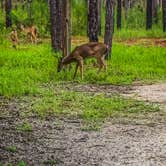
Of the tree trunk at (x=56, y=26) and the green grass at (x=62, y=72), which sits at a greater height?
the tree trunk at (x=56, y=26)

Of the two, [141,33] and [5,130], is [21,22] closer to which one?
[141,33]

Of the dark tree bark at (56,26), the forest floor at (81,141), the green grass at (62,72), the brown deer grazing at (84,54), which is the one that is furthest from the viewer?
the dark tree bark at (56,26)

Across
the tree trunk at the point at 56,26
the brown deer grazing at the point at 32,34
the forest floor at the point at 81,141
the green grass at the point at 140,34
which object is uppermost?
the tree trunk at the point at 56,26

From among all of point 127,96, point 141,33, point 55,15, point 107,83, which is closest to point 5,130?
point 127,96

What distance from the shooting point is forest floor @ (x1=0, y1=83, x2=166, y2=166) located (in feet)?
28.7

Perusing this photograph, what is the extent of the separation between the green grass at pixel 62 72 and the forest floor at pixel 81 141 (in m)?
3.10

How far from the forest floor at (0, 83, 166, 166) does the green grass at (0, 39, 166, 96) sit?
3.10m

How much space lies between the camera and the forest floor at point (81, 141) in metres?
8.76

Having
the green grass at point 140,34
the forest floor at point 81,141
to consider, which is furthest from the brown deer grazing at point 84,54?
the green grass at point 140,34

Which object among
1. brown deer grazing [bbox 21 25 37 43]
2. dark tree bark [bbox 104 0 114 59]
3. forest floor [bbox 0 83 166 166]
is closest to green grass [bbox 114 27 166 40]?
brown deer grazing [bbox 21 25 37 43]

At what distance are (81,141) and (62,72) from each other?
329 inches

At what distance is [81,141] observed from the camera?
9961 mm

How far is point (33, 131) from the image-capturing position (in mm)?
10609

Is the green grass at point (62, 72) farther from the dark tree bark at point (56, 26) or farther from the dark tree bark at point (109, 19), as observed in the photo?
the dark tree bark at point (109, 19)
